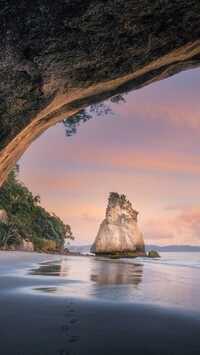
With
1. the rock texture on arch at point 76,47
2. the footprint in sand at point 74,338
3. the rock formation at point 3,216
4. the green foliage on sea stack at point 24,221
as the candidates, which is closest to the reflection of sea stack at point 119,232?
the green foliage on sea stack at point 24,221

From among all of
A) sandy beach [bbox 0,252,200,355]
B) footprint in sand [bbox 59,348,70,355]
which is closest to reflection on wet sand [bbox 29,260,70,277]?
sandy beach [bbox 0,252,200,355]

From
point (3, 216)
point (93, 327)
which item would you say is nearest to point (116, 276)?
point (93, 327)

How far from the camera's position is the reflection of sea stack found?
62.9 metres

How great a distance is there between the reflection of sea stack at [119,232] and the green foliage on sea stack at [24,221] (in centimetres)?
1524

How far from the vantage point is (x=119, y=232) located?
212 feet

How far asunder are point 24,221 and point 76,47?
34424mm

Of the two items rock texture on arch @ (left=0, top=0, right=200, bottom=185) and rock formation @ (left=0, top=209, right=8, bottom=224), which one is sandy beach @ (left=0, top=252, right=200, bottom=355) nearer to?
rock texture on arch @ (left=0, top=0, right=200, bottom=185)

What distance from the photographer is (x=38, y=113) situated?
15.3ft

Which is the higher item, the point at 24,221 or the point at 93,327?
the point at 24,221

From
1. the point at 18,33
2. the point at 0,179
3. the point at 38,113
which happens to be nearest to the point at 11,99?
the point at 38,113

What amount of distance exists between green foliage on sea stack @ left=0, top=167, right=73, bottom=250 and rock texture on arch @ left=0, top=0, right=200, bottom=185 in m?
27.9

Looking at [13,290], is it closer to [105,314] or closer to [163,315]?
[105,314]

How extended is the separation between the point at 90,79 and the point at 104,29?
2.93ft

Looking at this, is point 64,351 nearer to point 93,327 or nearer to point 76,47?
point 93,327
